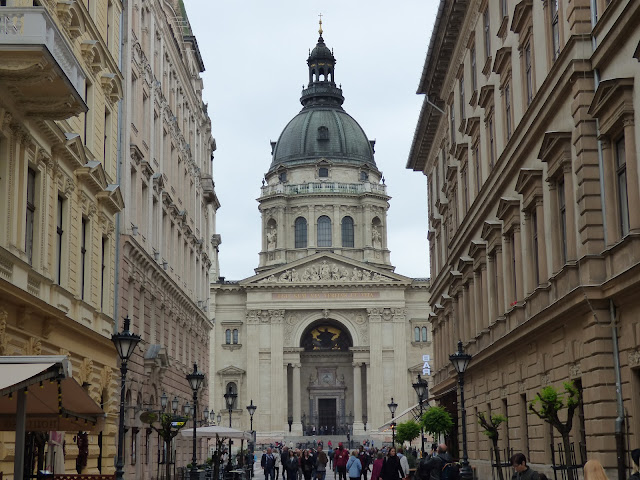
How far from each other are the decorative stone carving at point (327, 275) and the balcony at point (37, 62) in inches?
3226

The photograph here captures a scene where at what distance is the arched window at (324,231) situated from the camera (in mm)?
112375

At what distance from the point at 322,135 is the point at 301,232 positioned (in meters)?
11.4

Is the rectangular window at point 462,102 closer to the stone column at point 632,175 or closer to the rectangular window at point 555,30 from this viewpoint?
the rectangular window at point 555,30

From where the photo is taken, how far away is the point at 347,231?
371 ft

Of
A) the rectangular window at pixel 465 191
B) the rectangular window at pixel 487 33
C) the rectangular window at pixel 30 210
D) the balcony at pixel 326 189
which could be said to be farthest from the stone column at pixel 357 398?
the rectangular window at pixel 30 210

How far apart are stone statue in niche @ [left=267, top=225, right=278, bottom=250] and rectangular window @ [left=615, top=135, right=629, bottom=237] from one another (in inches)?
3713

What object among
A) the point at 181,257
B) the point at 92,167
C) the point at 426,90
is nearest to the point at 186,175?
the point at 181,257

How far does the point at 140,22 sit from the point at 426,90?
43.4 feet

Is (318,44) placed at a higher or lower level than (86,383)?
higher

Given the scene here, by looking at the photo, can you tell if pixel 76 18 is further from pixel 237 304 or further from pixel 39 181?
pixel 237 304

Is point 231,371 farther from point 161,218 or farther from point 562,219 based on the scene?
point 562,219

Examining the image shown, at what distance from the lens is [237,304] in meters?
103

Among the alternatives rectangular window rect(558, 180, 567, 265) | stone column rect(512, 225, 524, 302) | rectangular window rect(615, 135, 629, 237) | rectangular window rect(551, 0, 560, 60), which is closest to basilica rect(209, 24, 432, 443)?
stone column rect(512, 225, 524, 302)

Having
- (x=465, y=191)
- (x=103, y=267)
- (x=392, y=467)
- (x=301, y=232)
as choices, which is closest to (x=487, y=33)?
(x=465, y=191)
